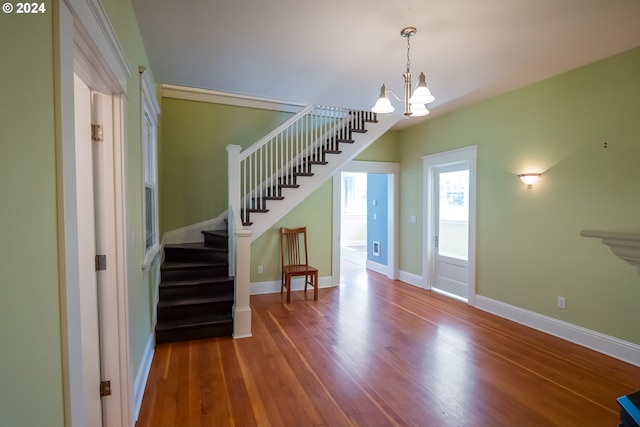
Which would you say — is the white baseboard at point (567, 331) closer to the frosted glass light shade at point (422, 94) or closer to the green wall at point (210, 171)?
the green wall at point (210, 171)

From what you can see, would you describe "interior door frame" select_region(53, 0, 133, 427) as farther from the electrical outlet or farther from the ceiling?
the electrical outlet

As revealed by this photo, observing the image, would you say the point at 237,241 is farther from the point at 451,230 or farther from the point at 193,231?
the point at 451,230

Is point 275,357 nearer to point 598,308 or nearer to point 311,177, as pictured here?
point 311,177

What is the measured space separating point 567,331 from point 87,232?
4322mm

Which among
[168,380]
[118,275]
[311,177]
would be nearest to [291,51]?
[311,177]

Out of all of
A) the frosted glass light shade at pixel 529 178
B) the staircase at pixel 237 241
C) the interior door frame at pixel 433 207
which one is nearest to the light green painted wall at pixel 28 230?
the staircase at pixel 237 241

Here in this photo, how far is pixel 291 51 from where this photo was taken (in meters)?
2.81

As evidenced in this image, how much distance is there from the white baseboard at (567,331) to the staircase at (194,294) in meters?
3.29

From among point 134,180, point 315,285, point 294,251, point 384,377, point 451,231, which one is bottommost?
point 384,377

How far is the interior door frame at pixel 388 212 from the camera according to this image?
17.7ft

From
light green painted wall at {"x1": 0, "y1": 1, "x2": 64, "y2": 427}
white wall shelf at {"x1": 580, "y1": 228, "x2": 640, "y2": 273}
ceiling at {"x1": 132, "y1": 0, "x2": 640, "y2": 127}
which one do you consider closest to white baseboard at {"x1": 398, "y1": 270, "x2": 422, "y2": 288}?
ceiling at {"x1": 132, "y1": 0, "x2": 640, "y2": 127}

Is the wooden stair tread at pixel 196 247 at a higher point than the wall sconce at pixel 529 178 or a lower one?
lower

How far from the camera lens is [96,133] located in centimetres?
174

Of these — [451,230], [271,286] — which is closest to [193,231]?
[271,286]
